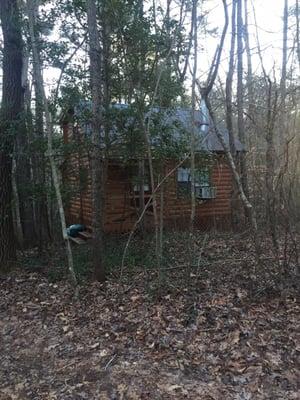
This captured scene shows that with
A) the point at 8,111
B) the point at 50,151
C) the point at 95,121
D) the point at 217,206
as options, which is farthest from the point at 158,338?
the point at 217,206

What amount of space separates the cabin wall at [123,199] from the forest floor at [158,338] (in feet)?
9.30

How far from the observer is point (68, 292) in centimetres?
649

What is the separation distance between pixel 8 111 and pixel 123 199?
4.40 m

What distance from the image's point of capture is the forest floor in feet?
12.0

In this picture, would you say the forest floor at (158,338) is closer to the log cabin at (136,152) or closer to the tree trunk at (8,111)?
the tree trunk at (8,111)

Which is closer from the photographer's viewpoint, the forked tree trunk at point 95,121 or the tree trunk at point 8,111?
the forked tree trunk at point 95,121

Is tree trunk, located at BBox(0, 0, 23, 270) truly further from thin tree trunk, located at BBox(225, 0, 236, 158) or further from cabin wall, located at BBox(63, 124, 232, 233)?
thin tree trunk, located at BBox(225, 0, 236, 158)

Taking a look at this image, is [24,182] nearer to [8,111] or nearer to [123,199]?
[8,111]

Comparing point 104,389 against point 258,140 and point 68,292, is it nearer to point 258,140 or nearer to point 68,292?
point 68,292

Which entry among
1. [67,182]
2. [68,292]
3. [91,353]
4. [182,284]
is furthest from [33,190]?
[91,353]

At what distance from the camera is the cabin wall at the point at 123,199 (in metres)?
8.71

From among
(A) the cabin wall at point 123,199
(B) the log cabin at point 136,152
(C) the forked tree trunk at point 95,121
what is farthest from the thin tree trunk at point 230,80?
(C) the forked tree trunk at point 95,121

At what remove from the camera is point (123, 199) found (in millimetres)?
11539

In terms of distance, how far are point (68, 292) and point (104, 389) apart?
299 cm
